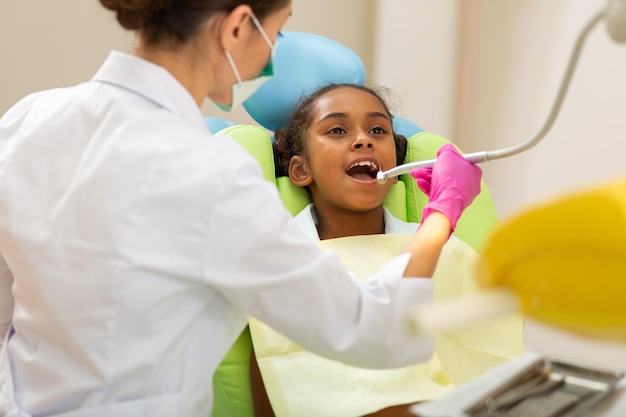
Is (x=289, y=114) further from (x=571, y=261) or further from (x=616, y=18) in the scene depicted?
(x=571, y=261)

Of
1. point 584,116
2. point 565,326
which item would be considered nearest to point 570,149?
point 584,116

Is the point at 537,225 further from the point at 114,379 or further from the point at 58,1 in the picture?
the point at 58,1

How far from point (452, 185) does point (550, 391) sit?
2.02 feet

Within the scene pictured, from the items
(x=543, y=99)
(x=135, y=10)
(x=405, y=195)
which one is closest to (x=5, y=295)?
(x=135, y=10)

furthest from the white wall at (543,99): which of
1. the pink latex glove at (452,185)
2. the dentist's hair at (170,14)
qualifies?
the dentist's hair at (170,14)

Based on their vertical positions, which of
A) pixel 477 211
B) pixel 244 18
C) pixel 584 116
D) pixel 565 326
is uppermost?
pixel 244 18

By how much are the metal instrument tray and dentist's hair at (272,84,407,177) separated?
1176 millimetres

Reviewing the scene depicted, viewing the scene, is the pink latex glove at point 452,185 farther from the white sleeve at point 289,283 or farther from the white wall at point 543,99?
the white wall at point 543,99

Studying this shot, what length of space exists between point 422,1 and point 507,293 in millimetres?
2205

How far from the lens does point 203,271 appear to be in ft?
3.30

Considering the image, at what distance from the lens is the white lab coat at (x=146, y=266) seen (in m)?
0.99

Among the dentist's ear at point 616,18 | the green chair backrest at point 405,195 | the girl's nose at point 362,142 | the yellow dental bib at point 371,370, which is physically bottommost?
the yellow dental bib at point 371,370

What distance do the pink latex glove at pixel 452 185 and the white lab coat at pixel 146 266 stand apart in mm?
268

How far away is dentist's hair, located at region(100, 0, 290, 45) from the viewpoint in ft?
3.58
